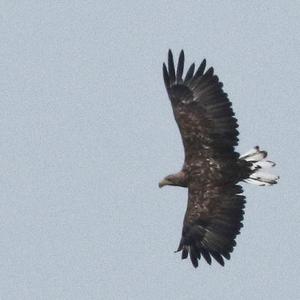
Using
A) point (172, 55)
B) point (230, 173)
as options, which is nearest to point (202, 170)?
point (230, 173)

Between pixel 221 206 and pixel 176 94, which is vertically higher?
pixel 176 94

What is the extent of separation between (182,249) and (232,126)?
2.58 m

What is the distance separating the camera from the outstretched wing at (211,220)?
68.7 feet

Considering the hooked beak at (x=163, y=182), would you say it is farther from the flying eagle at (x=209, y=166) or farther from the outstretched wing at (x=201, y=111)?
the outstretched wing at (x=201, y=111)

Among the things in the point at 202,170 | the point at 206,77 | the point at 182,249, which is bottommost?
the point at 182,249

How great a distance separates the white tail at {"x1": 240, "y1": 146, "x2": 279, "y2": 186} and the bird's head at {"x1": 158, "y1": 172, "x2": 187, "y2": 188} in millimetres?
1181

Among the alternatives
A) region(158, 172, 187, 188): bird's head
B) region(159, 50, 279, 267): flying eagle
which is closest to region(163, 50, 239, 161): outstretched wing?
region(159, 50, 279, 267): flying eagle

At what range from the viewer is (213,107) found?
2067cm

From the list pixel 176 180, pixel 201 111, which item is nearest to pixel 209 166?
pixel 176 180

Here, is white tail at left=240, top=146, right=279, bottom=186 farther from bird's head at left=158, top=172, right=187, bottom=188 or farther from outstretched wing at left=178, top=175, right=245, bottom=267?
bird's head at left=158, top=172, right=187, bottom=188

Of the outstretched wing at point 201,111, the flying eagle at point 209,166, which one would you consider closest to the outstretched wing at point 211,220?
→ the flying eagle at point 209,166

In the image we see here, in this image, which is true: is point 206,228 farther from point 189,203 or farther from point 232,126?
point 232,126

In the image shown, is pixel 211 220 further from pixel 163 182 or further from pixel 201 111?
pixel 201 111

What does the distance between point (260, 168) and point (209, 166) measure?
3.73 ft
